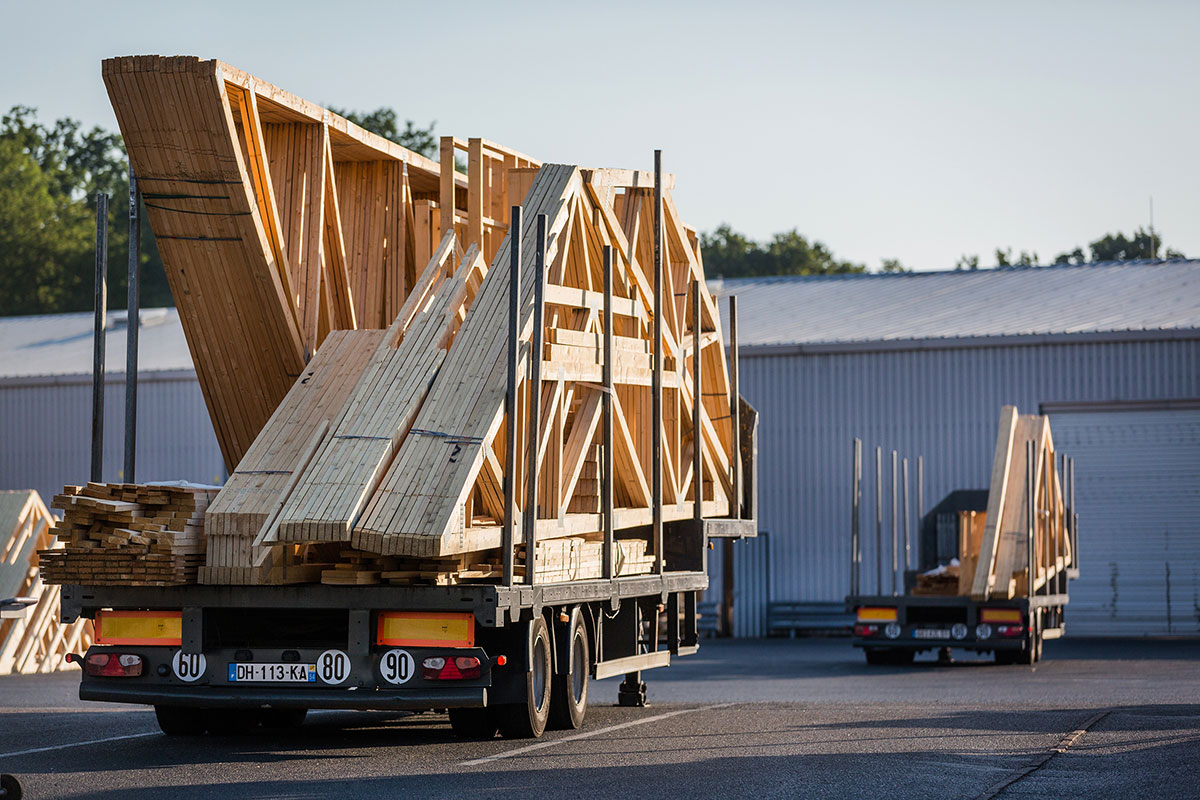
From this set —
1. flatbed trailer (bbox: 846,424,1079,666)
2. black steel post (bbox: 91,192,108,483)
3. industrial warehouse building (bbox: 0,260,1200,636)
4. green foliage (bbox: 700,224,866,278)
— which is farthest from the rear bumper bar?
green foliage (bbox: 700,224,866,278)

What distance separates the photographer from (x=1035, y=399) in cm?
2989

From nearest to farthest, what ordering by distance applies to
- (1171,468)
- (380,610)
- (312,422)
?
(380,610) → (312,422) → (1171,468)

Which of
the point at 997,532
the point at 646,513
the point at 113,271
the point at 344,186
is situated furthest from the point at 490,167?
the point at 113,271

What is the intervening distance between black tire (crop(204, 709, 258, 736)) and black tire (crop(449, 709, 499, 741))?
166 cm

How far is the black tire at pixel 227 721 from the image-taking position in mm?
12375

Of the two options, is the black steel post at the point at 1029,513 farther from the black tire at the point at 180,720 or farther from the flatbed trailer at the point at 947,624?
the black tire at the point at 180,720

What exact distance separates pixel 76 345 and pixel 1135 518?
2466 cm

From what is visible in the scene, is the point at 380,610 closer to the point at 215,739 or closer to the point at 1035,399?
the point at 215,739

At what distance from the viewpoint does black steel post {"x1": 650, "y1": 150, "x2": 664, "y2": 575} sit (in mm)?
13367

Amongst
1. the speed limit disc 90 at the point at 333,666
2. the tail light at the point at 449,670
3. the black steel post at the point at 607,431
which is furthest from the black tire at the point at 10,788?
the black steel post at the point at 607,431

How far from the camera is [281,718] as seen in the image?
13.1 m

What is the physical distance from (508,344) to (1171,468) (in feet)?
69.0

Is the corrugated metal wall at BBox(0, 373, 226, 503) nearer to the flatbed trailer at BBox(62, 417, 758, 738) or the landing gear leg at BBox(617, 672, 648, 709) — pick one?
the landing gear leg at BBox(617, 672, 648, 709)

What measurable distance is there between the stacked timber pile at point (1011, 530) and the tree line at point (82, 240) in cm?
3890
